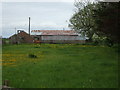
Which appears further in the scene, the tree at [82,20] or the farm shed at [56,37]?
the farm shed at [56,37]

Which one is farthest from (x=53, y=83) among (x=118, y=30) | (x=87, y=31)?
(x=87, y=31)

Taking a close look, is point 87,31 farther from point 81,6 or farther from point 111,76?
point 111,76

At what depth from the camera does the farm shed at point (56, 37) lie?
34594 mm

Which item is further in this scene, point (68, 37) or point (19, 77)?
point (68, 37)

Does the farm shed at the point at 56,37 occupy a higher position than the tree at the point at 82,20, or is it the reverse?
the tree at the point at 82,20

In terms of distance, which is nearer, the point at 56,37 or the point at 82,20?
the point at 82,20

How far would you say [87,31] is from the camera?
26.3 m

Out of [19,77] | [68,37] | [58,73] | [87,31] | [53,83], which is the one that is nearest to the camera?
[53,83]

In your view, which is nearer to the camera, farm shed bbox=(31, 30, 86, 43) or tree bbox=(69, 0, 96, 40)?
tree bbox=(69, 0, 96, 40)

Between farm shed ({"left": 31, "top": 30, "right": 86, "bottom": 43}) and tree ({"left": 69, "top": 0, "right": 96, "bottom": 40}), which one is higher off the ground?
tree ({"left": 69, "top": 0, "right": 96, "bottom": 40})

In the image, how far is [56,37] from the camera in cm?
3616

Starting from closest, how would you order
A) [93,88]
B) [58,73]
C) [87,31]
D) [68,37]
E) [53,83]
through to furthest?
[93,88] < [53,83] < [58,73] < [87,31] < [68,37]

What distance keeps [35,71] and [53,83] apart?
197cm

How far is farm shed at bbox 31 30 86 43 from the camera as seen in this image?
1362 inches
